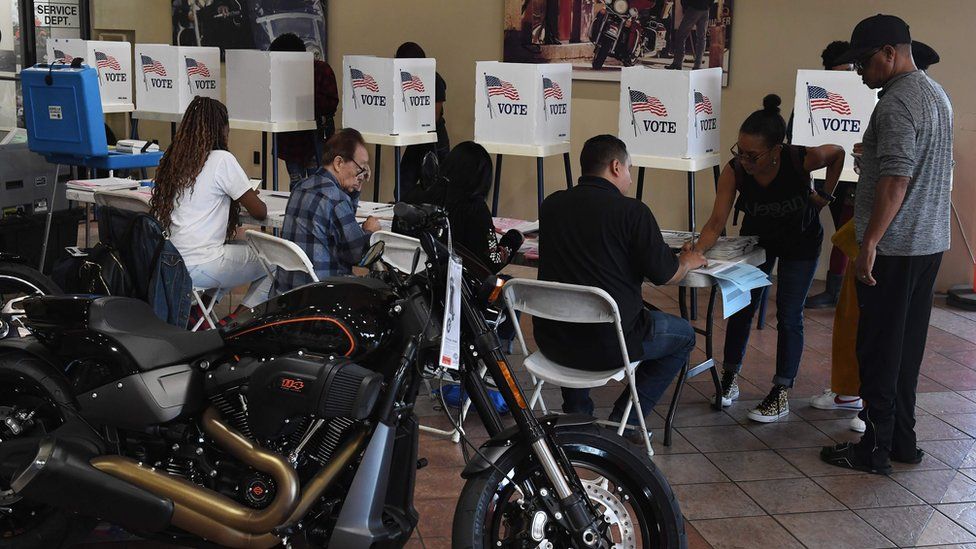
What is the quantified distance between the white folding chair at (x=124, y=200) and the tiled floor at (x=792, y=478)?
67.4 inches

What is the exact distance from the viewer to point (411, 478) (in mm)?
2732

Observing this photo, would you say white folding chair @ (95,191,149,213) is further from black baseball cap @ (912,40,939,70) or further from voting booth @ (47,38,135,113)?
black baseball cap @ (912,40,939,70)

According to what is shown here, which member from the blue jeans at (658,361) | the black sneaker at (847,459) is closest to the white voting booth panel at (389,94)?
the blue jeans at (658,361)

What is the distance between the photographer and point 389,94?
681 cm

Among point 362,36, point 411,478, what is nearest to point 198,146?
point 411,478

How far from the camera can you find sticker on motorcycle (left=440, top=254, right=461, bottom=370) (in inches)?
96.0

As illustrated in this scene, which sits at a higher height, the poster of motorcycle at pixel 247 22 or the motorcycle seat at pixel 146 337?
the poster of motorcycle at pixel 247 22

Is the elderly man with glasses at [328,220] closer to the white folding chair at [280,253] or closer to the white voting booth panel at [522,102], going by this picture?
the white folding chair at [280,253]

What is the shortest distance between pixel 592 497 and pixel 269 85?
17.2 ft

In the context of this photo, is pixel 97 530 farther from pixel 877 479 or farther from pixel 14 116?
pixel 14 116

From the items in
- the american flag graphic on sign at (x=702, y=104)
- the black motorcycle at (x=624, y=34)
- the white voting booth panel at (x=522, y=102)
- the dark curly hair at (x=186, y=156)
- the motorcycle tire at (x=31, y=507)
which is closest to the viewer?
the motorcycle tire at (x=31, y=507)

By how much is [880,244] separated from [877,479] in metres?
0.87

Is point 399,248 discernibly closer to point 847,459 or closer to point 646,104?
point 847,459

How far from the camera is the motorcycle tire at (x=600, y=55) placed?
24.9 feet
